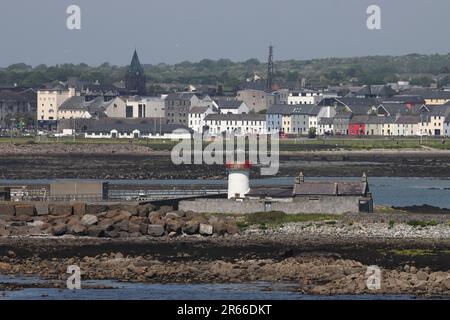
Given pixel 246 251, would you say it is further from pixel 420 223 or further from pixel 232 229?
pixel 420 223

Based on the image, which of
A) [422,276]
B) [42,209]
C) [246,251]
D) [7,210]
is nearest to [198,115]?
[7,210]

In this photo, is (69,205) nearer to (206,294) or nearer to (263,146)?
(206,294)

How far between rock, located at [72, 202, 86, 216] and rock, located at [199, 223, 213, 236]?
13.7ft

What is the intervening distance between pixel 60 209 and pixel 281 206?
6.51m

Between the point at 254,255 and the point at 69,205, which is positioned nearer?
the point at 254,255

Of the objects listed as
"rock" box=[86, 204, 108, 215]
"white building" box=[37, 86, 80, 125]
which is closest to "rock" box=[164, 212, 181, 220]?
"rock" box=[86, 204, 108, 215]

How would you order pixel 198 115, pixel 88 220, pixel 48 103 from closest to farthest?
1. pixel 88 220
2. pixel 198 115
3. pixel 48 103

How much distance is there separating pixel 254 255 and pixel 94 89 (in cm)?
12862

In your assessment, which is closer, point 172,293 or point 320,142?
point 172,293

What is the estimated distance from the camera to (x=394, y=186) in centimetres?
7156

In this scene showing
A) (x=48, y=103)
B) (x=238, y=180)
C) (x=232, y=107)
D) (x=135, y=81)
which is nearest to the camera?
(x=238, y=180)

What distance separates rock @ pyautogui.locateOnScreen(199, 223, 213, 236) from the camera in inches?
1693
